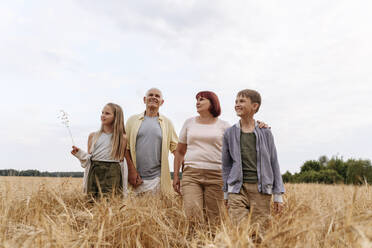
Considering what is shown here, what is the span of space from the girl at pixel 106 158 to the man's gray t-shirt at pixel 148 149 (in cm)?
35

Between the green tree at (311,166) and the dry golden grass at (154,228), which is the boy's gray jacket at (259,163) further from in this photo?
the green tree at (311,166)

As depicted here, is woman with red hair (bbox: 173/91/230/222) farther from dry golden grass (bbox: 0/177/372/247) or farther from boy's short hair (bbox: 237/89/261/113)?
boy's short hair (bbox: 237/89/261/113)

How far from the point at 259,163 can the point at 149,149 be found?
2.11 meters

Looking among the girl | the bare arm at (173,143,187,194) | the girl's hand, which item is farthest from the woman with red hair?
the girl's hand

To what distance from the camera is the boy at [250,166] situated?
3.45 metres

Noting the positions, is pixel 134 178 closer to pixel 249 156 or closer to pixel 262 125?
pixel 249 156

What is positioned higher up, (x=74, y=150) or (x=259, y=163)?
(x=74, y=150)

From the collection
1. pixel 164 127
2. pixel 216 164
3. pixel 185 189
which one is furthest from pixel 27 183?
pixel 216 164

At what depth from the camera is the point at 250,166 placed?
3.54 meters

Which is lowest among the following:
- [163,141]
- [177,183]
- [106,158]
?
[177,183]

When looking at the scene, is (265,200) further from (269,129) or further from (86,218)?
(86,218)

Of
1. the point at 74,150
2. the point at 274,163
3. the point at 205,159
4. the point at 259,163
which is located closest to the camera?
the point at 259,163

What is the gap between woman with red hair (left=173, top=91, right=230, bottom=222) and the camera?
4.07 metres

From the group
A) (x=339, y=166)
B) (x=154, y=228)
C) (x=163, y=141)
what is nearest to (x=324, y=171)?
(x=339, y=166)
